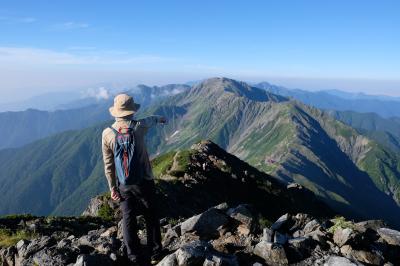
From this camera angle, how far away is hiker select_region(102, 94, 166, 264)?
1293cm

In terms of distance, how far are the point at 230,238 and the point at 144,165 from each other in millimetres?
4632

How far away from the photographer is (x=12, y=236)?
67.7 feet

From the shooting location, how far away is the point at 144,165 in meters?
13.3

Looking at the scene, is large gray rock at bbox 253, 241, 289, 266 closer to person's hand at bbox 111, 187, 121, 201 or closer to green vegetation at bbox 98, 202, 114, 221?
person's hand at bbox 111, 187, 121, 201

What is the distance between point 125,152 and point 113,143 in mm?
462

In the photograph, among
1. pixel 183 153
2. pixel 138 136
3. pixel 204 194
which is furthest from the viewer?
pixel 183 153

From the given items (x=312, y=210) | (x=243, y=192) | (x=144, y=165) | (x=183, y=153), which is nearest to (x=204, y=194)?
(x=243, y=192)

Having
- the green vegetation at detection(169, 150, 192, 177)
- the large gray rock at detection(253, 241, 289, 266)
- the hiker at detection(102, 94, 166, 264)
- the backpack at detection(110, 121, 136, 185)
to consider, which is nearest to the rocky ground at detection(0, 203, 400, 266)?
the large gray rock at detection(253, 241, 289, 266)

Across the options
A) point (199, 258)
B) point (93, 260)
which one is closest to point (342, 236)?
point (199, 258)

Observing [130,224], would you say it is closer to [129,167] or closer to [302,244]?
[129,167]

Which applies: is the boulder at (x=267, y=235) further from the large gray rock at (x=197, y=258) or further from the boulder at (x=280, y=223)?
the large gray rock at (x=197, y=258)

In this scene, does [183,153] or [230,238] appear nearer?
[230,238]

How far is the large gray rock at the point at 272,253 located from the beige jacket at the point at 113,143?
14.1 feet

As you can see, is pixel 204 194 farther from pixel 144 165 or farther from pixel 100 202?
pixel 144 165
